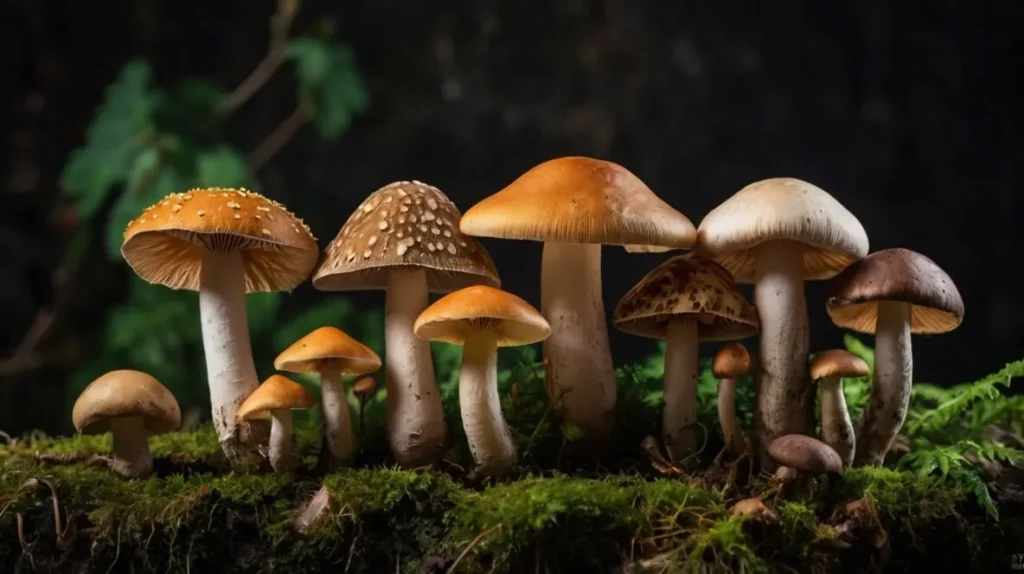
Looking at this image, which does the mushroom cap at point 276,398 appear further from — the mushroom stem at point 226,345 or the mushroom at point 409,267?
the mushroom at point 409,267

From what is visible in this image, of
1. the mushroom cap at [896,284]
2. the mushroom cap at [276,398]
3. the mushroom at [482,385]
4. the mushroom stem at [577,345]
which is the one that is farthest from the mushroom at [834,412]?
the mushroom cap at [276,398]

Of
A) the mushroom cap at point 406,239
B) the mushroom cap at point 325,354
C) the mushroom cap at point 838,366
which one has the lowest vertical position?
the mushroom cap at point 838,366

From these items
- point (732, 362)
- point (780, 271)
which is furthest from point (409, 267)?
point (780, 271)

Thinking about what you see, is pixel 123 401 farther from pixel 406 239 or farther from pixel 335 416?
pixel 406 239

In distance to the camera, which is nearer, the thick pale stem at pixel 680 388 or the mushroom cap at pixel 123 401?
the mushroom cap at pixel 123 401

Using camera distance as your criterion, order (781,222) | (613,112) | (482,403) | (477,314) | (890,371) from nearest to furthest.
A: (477,314) → (781,222) → (482,403) → (890,371) → (613,112)

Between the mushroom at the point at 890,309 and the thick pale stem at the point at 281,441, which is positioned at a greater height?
the mushroom at the point at 890,309

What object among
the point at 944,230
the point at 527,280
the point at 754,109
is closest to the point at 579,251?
the point at 527,280
